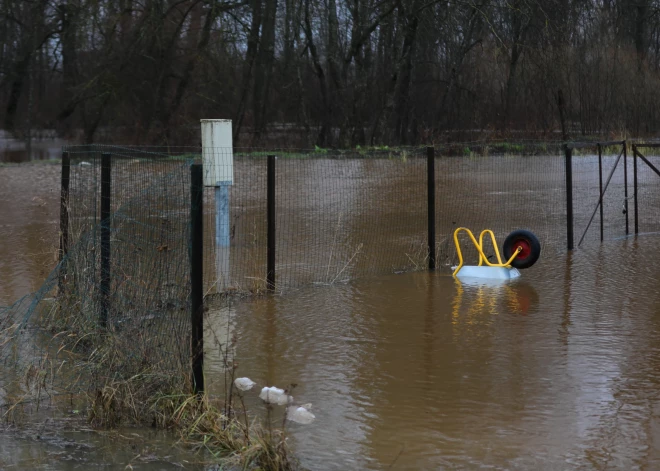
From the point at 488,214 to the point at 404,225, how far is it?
1.82 m

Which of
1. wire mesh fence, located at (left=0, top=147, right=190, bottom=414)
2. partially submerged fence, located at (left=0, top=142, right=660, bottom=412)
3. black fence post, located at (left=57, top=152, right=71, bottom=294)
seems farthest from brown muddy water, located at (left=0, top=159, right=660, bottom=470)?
black fence post, located at (left=57, top=152, right=71, bottom=294)

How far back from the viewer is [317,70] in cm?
3241

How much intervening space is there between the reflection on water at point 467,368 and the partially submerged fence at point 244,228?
1032 millimetres

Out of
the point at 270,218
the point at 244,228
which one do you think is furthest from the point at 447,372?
the point at 244,228

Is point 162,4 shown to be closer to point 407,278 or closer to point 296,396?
point 407,278

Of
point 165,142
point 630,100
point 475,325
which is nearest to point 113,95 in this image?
point 165,142

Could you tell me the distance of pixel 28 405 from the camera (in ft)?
20.8

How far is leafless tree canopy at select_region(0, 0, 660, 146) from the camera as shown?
95.0 ft

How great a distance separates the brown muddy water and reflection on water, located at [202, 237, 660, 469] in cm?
1

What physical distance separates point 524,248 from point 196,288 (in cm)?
671

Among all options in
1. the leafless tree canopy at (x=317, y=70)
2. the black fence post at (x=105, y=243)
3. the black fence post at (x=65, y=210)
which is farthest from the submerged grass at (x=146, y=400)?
the leafless tree canopy at (x=317, y=70)

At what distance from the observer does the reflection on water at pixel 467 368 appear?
5656mm

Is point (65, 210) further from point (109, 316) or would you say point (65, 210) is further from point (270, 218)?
point (109, 316)

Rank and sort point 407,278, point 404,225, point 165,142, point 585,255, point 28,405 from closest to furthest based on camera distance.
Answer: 1. point 28,405
2. point 407,278
3. point 585,255
4. point 404,225
5. point 165,142
